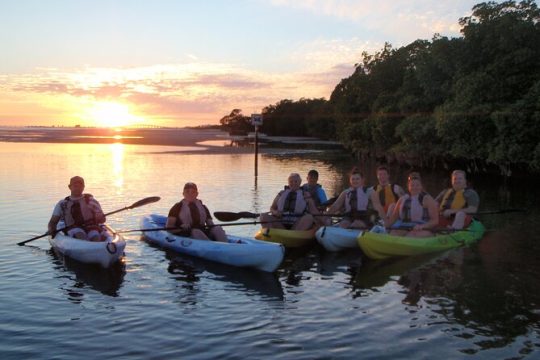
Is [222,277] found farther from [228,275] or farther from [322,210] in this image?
[322,210]

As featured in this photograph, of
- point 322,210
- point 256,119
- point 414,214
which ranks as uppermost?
point 256,119

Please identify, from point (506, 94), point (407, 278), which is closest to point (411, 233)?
point (407, 278)

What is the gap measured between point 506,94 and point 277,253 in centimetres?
2015

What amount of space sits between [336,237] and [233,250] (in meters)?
2.67

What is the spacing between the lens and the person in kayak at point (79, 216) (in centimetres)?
1131

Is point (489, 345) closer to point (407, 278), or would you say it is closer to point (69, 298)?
point (407, 278)

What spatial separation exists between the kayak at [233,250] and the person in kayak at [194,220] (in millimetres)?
214

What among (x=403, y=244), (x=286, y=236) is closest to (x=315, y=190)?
(x=286, y=236)

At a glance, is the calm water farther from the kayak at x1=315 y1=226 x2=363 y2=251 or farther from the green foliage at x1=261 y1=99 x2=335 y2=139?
the green foliage at x1=261 y1=99 x2=335 y2=139

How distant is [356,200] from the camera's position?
12.8m

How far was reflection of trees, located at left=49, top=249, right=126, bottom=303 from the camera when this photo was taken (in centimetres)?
906

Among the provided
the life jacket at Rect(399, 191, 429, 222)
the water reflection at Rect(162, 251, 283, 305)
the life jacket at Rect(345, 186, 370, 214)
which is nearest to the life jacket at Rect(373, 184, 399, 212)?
the life jacket at Rect(345, 186, 370, 214)

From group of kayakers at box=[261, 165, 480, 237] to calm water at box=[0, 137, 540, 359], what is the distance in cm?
87

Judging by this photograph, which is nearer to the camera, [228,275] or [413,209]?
[228,275]
